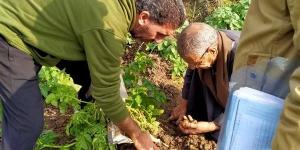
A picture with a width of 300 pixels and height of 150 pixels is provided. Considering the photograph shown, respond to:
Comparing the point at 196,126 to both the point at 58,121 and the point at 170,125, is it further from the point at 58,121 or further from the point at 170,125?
the point at 58,121

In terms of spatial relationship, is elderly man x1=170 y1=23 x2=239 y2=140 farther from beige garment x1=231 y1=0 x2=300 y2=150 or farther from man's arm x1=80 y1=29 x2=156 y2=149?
beige garment x1=231 y1=0 x2=300 y2=150

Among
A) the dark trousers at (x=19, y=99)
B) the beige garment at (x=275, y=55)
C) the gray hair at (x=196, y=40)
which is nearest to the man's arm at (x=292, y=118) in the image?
the beige garment at (x=275, y=55)

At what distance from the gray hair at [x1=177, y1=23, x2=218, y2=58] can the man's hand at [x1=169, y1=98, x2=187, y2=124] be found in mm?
739

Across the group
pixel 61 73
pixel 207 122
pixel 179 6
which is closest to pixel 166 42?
pixel 61 73

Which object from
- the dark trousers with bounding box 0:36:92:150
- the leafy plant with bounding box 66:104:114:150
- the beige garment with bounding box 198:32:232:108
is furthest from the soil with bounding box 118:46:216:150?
the dark trousers with bounding box 0:36:92:150

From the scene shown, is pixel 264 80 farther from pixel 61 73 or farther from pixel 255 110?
pixel 61 73

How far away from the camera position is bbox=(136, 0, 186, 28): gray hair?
2.33 metres

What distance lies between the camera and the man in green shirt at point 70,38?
7.48 ft

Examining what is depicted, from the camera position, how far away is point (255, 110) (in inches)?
64.4

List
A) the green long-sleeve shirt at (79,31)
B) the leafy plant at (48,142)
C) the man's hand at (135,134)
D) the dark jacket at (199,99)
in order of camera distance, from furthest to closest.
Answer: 1. the dark jacket at (199,99)
2. the leafy plant at (48,142)
3. the man's hand at (135,134)
4. the green long-sleeve shirt at (79,31)

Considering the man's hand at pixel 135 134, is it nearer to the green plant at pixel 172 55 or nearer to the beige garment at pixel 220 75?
the beige garment at pixel 220 75

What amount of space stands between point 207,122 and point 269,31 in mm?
1651

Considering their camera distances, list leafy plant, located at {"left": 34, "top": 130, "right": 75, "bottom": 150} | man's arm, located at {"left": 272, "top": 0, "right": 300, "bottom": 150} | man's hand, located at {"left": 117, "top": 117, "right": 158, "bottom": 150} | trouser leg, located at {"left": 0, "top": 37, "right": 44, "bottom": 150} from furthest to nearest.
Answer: leafy plant, located at {"left": 34, "top": 130, "right": 75, "bottom": 150}, man's hand, located at {"left": 117, "top": 117, "right": 158, "bottom": 150}, trouser leg, located at {"left": 0, "top": 37, "right": 44, "bottom": 150}, man's arm, located at {"left": 272, "top": 0, "right": 300, "bottom": 150}

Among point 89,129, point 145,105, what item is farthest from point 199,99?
point 89,129
